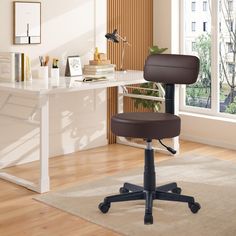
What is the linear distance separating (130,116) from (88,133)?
1.84m

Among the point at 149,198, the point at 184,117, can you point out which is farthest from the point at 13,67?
the point at 184,117

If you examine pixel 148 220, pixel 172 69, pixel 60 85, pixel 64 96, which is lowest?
pixel 148 220

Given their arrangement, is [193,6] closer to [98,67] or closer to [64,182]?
[98,67]

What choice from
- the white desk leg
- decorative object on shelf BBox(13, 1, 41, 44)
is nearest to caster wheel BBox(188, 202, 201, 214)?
the white desk leg

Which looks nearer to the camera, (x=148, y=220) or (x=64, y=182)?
(x=148, y=220)

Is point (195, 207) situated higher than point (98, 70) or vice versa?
point (98, 70)

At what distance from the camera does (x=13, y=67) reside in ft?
13.4

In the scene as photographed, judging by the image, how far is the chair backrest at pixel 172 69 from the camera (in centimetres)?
334

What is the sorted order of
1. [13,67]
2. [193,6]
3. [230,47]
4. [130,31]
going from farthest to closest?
[193,6] < [130,31] < [230,47] < [13,67]

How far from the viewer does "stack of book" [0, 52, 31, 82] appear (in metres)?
4.08

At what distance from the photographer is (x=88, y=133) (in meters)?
5.06

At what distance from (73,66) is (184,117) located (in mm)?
1454

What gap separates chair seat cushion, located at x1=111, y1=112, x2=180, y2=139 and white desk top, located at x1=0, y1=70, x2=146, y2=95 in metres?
0.72

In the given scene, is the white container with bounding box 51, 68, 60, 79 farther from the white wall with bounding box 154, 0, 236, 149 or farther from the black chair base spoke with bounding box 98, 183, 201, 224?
the white wall with bounding box 154, 0, 236, 149
